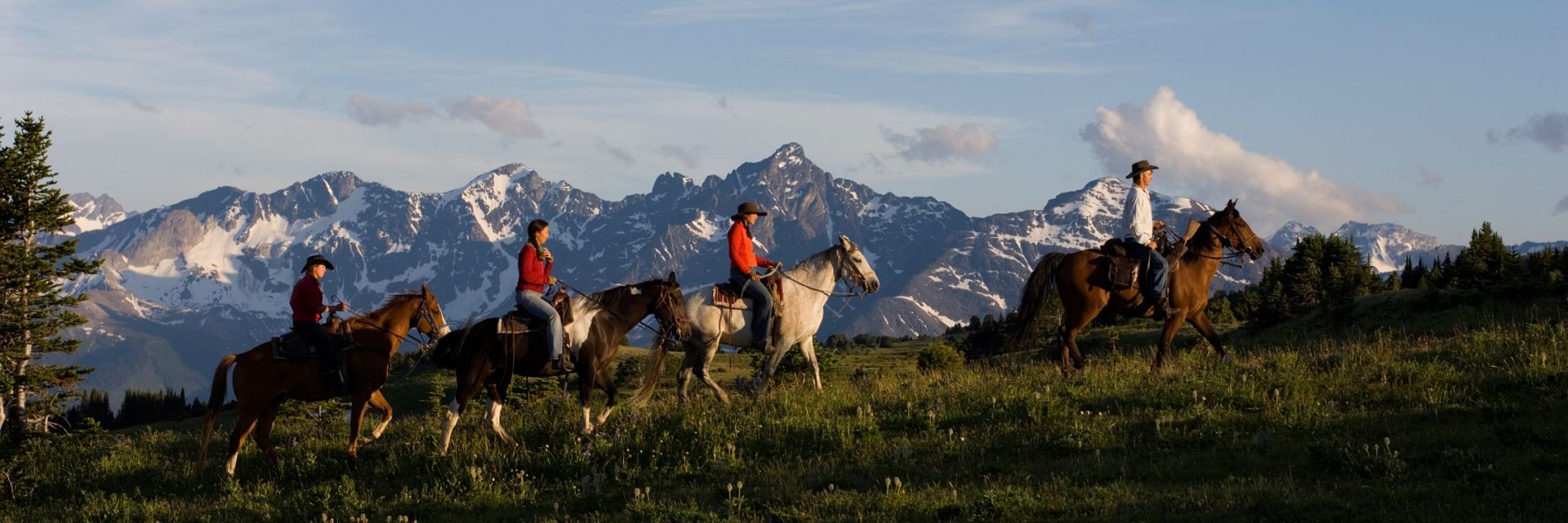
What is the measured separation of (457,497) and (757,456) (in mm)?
3443

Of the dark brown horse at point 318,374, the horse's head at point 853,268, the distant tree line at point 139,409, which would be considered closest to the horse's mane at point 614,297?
the dark brown horse at point 318,374

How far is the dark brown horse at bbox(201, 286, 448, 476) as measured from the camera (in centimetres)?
1758

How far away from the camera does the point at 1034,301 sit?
791 inches

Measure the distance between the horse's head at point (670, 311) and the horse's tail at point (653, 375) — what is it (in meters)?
0.24

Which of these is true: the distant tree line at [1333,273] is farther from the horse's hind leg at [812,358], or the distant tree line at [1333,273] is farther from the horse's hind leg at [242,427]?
the horse's hind leg at [242,427]

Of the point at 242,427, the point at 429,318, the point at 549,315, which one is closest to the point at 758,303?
the point at 549,315

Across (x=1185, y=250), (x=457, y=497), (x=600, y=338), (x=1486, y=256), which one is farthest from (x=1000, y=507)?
(x=1486, y=256)

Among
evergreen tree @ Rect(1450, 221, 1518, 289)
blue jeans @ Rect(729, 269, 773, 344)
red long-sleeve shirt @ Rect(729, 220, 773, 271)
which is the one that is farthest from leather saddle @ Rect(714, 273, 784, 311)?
evergreen tree @ Rect(1450, 221, 1518, 289)

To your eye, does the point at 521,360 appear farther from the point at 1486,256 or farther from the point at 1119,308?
the point at 1486,256

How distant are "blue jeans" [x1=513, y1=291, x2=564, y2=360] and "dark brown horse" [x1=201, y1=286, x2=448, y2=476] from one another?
2107mm

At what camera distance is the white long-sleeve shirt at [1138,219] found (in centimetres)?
1945

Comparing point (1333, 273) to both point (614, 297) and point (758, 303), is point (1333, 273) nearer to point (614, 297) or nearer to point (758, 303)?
point (758, 303)

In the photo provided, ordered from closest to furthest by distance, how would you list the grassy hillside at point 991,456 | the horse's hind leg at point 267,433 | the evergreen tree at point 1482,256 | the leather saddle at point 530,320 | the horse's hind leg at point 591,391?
the grassy hillside at point 991,456 < the horse's hind leg at point 591,391 < the horse's hind leg at point 267,433 < the leather saddle at point 530,320 < the evergreen tree at point 1482,256

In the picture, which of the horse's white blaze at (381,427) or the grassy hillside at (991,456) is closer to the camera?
the grassy hillside at (991,456)
